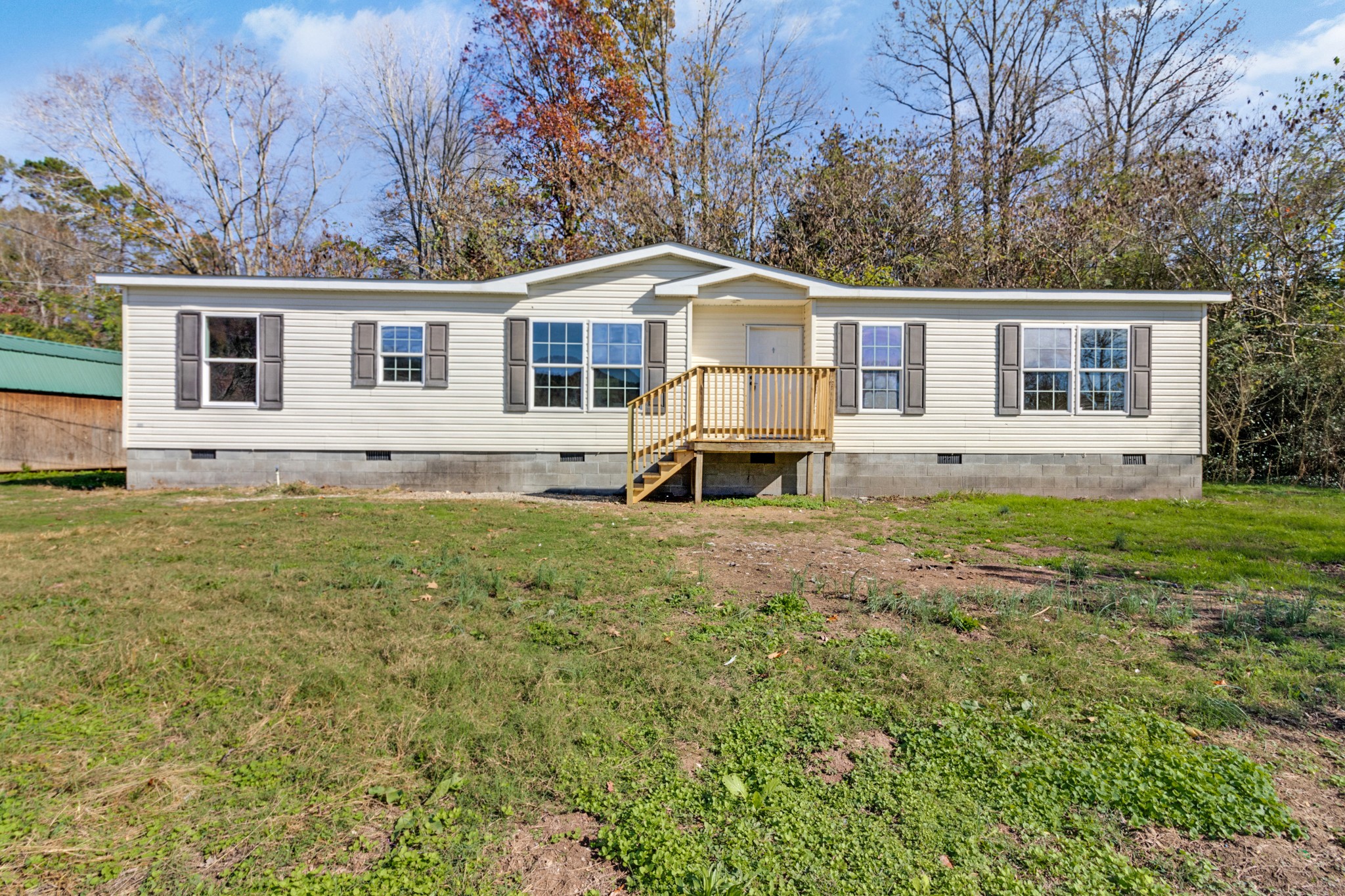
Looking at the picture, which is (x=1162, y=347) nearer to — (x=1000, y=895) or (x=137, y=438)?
(x=1000, y=895)

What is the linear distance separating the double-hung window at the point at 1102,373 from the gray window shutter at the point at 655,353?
6670 millimetres

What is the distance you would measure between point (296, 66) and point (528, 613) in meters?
25.6

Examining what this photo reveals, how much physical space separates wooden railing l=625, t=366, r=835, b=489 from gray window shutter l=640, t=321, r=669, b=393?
27cm

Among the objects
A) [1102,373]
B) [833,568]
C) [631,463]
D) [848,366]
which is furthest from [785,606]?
[1102,373]

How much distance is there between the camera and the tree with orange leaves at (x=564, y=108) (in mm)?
19141

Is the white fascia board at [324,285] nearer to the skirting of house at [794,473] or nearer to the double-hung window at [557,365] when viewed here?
the double-hung window at [557,365]

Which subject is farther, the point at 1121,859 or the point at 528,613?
the point at 528,613

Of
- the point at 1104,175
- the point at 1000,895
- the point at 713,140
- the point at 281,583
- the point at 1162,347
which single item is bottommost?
the point at 1000,895

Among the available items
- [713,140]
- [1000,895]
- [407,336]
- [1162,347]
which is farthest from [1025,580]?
[713,140]

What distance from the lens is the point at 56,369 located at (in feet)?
49.9

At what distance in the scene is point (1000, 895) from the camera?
1.94m

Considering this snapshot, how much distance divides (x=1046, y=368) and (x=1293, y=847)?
997cm

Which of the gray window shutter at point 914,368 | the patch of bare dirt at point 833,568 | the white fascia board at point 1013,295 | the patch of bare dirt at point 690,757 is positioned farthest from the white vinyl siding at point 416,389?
the patch of bare dirt at point 690,757

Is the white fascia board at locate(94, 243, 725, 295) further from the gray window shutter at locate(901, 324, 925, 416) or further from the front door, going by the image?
the gray window shutter at locate(901, 324, 925, 416)
